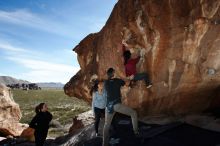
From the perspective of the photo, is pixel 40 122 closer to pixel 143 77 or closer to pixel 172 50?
pixel 143 77

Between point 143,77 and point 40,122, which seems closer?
point 40,122

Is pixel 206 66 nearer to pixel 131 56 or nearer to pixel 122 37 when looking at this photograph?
pixel 131 56

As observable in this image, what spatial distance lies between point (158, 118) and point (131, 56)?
2866mm

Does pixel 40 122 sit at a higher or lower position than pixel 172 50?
lower

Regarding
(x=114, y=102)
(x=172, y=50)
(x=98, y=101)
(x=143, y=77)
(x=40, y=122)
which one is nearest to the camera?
(x=114, y=102)

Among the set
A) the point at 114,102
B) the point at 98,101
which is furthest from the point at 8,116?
the point at 114,102

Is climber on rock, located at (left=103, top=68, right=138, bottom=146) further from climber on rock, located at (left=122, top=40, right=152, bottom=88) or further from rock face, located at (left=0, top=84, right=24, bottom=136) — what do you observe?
rock face, located at (left=0, top=84, right=24, bottom=136)

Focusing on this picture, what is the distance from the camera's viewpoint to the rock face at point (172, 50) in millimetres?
12227

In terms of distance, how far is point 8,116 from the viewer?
26312 millimetres

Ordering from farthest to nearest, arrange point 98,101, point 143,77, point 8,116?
point 8,116
point 143,77
point 98,101

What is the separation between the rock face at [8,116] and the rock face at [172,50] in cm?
1264

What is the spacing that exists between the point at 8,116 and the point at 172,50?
17470 millimetres

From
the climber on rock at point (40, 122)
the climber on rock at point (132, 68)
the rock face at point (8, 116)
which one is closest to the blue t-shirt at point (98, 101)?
the climber on rock at point (132, 68)

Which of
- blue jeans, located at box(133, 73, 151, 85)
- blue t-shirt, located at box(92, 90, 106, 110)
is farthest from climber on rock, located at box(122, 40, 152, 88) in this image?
blue t-shirt, located at box(92, 90, 106, 110)
